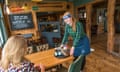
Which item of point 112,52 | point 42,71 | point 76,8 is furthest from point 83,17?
point 42,71

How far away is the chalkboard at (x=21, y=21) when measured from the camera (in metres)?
4.75

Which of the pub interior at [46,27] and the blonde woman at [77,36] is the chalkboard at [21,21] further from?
the blonde woman at [77,36]

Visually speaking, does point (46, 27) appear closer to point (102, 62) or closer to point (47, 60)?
point (102, 62)

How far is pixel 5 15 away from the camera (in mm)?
4695

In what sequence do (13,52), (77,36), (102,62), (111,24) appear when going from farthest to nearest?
(111,24) < (102,62) < (77,36) < (13,52)

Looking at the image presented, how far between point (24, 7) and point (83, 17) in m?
3.16

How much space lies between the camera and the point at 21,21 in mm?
4902

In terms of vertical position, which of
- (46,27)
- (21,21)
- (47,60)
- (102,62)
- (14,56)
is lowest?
(102,62)

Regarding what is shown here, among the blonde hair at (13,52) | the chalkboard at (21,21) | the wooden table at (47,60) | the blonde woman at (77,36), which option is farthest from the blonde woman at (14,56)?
the chalkboard at (21,21)

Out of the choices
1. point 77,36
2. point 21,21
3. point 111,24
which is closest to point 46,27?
point 21,21

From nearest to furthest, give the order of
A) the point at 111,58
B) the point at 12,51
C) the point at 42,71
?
the point at 12,51 < the point at 42,71 < the point at 111,58

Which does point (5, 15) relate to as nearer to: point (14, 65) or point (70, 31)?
point (70, 31)

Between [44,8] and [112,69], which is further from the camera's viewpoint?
[44,8]

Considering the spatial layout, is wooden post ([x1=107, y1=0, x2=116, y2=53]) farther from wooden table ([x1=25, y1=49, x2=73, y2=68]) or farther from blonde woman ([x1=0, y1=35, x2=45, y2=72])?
blonde woman ([x1=0, y1=35, x2=45, y2=72])
